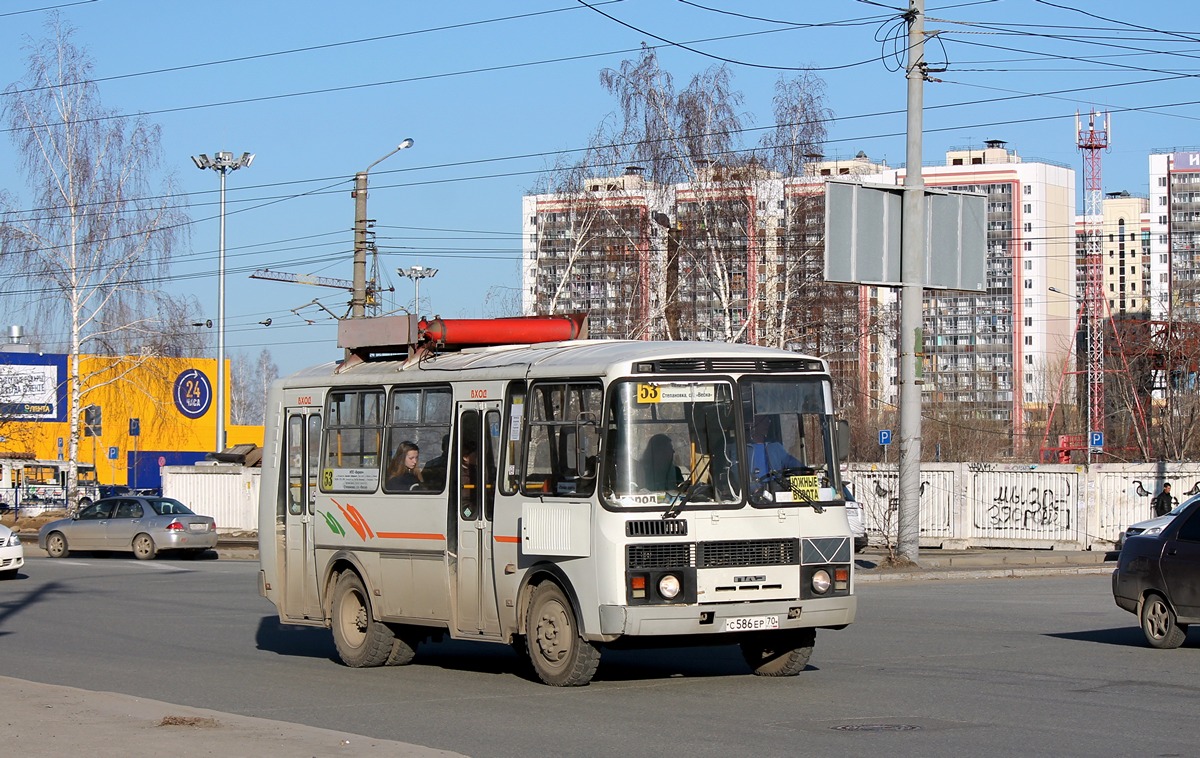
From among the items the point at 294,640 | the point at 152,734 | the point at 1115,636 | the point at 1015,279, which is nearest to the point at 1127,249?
the point at 1015,279

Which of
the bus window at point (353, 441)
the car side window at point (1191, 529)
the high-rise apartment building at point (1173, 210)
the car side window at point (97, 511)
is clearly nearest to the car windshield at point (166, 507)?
the car side window at point (97, 511)

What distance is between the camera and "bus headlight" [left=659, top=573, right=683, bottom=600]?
1147 cm

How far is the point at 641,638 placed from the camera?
11.9 meters

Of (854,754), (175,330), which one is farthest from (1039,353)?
(854,754)

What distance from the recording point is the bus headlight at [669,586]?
11.5 meters

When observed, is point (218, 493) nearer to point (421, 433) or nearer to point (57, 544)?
point (57, 544)

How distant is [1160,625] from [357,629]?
7.83 metres

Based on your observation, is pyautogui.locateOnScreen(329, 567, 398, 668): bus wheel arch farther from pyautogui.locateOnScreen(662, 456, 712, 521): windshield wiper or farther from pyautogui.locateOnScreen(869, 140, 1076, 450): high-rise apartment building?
pyautogui.locateOnScreen(869, 140, 1076, 450): high-rise apartment building

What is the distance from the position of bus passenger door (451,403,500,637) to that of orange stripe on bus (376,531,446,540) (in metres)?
0.30

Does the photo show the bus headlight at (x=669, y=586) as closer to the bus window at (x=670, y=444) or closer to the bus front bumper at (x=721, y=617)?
the bus front bumper at (x=721, y=617)

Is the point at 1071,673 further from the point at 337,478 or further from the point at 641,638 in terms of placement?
the point at 337,478

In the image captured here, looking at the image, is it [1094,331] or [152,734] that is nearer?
[152,734]

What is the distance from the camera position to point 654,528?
37.7 feet

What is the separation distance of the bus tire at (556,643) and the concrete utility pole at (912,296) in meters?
16.1
